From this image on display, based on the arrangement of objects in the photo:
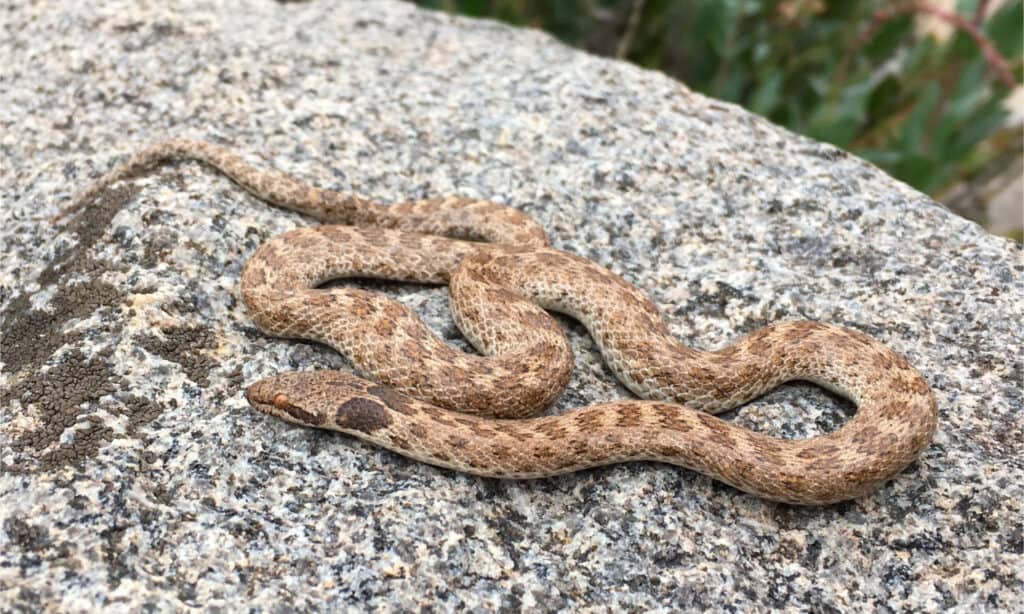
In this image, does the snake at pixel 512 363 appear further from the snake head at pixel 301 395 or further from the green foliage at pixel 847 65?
the green foliage at pixel 847 65

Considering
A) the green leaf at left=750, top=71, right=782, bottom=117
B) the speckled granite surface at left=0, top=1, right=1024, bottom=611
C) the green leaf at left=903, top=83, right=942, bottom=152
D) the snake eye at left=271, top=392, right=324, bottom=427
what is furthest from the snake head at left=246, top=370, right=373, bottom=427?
the green leaf at left=903, top=83, right=942, bottom=152

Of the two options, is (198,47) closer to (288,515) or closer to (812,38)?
(288,515)

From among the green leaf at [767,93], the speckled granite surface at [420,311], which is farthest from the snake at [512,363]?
the green leaf at [767,93]

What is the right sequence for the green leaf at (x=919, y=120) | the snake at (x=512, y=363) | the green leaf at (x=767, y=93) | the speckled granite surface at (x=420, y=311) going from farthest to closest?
the green leaf at (x=767, y=93) < the green leaf at (x=919, y=120) < the snake at (x=512, y=363) < the speckled granite surface at (x=420, y=311)

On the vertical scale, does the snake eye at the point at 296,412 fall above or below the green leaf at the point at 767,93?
below

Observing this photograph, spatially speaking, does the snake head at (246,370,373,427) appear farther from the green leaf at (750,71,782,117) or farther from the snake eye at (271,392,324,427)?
the green leaf at (750,71,782,117)

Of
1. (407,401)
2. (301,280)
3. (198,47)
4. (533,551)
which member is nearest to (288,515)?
(407,401)
